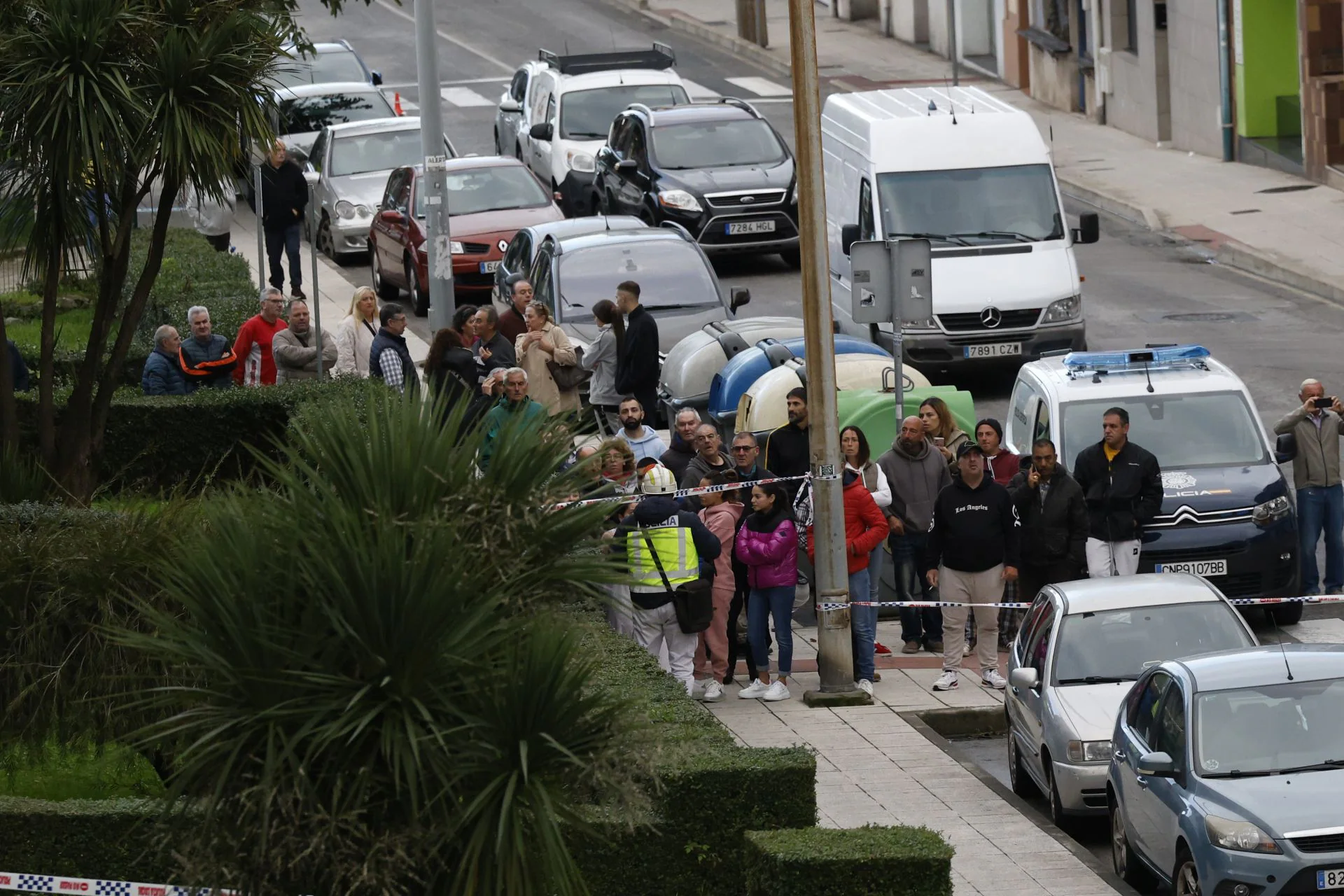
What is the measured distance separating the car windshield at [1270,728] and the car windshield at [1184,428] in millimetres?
5221

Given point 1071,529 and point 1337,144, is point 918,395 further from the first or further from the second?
point 1337,144

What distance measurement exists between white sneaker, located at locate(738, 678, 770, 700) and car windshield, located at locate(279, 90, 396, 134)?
69.0 ft

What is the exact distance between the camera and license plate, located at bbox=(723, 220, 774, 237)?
2650 cm

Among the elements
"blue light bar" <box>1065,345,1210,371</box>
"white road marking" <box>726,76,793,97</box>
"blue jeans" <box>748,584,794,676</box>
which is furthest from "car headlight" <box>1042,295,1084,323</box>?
"white road marking" <box>726,76,793,97</box>

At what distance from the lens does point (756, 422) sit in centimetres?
1672

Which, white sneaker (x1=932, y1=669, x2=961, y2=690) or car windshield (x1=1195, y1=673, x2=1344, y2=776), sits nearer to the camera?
car windshield (x1=1195, y1=673, x2=1344, y2=776)

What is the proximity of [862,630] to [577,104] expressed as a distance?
1887 centimetres

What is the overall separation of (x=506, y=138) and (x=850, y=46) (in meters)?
14.0

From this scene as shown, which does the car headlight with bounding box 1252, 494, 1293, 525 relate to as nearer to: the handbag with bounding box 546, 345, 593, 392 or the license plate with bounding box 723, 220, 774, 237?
the handbag with bounding box 546, 345, 593, 392

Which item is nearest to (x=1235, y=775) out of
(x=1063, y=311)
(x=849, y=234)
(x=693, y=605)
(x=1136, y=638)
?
(x=1136, y=638)

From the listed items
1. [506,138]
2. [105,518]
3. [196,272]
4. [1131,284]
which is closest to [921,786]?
[105,518]

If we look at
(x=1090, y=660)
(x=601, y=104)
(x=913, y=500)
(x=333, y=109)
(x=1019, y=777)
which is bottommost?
(x=1019, y=777)

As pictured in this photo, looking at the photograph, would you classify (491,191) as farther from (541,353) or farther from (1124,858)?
(1124,858)

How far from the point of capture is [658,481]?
13.4 m
